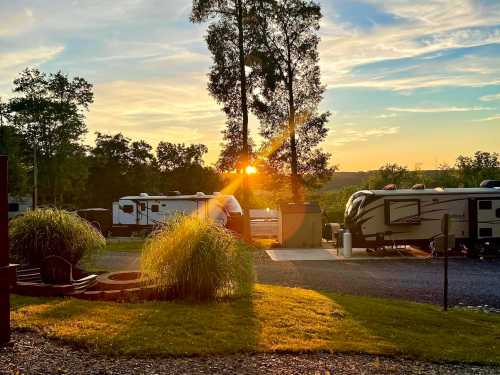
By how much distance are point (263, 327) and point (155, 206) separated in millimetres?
22409

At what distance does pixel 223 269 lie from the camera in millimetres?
9555

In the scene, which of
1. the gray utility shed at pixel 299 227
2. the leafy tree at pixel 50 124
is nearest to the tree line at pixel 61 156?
the leafy tree at pixel 50 124

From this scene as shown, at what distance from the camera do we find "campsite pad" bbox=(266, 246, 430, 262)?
65.7ft

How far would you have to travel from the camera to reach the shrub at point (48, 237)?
11.9 m

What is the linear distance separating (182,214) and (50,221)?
342cm

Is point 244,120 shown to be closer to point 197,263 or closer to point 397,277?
point 397,277

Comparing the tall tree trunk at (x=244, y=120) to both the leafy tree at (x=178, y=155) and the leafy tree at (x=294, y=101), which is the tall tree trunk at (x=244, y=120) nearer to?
the leafy tree at (x=294, y=101)

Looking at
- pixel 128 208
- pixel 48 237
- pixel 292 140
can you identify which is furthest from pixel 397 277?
pixel 128 208

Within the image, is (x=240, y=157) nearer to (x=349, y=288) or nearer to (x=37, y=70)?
(x=349, y=288)

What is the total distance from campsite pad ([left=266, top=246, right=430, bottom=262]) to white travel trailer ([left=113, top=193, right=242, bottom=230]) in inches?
244

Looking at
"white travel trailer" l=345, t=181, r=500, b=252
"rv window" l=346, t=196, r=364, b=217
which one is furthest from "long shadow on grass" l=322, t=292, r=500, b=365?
"rv window" l=346, t=196, r=364, b=217

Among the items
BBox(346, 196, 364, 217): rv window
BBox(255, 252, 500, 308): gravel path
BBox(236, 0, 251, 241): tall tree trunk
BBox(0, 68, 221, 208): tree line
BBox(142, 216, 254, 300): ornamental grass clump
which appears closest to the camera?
BBox(142, 216, 254, 300): ornamental grass clump

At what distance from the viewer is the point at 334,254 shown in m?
21.3

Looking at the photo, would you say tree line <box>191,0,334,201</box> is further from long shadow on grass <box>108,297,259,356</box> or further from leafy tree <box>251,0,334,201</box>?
long shadow on grass <box>108,297,259,356</box>
